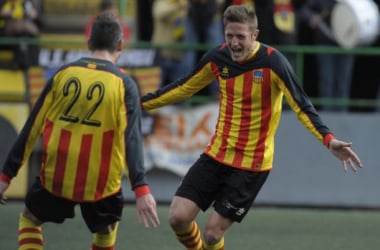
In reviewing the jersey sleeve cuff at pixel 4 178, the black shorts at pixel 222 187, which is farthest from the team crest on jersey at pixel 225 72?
the jersey sleeve cuff at pixel 4 178

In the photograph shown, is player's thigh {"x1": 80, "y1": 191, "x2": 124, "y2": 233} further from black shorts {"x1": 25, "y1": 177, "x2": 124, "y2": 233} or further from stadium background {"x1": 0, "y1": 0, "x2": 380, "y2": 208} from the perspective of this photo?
stadium background {"x1": 0, "y1": 0, "x2": 380, "y2": 208}

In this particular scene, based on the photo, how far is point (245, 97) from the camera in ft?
26.5

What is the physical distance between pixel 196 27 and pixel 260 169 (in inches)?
191

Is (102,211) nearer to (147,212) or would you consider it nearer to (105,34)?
(147,212)

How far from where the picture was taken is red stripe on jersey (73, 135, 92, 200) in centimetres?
678

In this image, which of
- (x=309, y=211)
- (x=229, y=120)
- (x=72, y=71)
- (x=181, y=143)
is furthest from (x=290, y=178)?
(x=72, y=71)

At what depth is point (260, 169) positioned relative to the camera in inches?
319

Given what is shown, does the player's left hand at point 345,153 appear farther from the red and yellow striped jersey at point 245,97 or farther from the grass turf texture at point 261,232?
the grass turf texture at point 261,232

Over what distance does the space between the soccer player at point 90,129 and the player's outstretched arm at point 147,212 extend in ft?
0.21

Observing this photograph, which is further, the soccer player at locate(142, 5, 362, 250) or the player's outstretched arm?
the soccer player at locate(142, 5, 362, 250)

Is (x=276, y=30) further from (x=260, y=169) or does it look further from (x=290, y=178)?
(x=260, y=169)

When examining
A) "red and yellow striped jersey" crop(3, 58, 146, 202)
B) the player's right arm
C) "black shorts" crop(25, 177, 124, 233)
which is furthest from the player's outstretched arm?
the player's right arm

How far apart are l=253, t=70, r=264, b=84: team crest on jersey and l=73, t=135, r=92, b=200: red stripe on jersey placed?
1.73 meters

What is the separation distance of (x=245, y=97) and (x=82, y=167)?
5.66 ft
